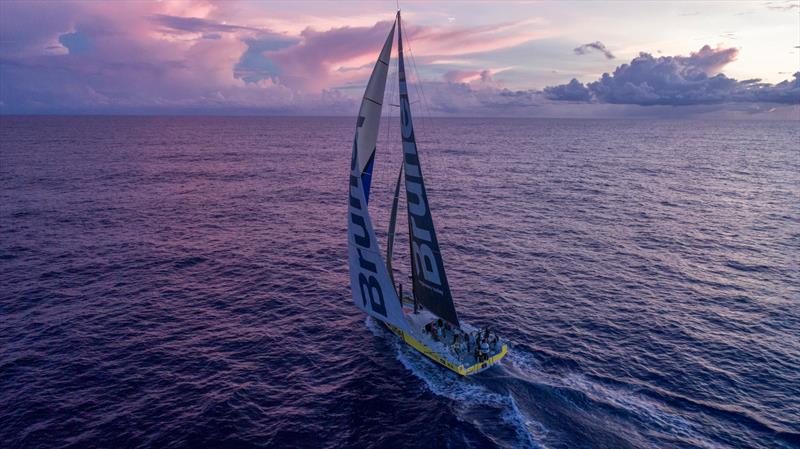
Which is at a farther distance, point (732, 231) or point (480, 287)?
point (732, 231)

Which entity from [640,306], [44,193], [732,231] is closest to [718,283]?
[640,306]

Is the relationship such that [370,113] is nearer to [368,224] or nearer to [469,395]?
[368,224]

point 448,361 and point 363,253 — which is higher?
point 363,253

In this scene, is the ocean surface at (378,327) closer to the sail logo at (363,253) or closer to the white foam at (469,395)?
the white foam at (469,395)

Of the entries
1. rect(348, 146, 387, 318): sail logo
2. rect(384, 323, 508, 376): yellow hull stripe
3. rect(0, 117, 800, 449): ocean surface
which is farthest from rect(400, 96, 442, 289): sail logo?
rect(0, 117, 800, 449): ocean surface

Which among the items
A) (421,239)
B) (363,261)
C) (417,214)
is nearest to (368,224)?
(363,261)

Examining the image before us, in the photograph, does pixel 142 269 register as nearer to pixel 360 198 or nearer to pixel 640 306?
pixel 360 198
